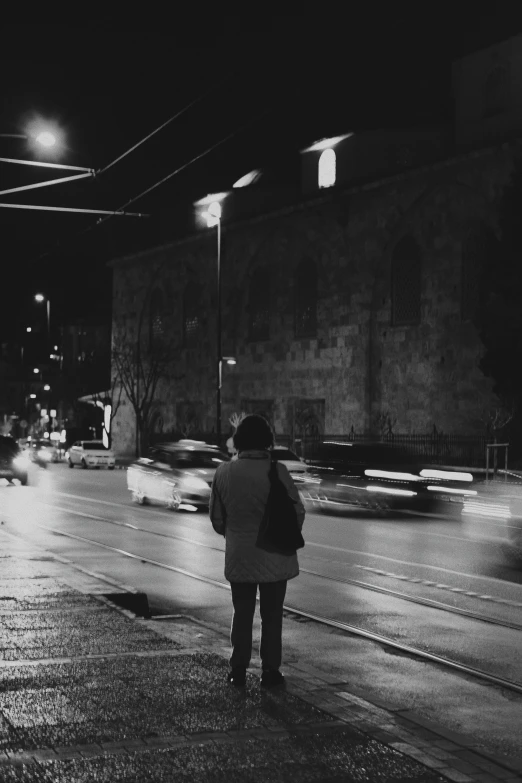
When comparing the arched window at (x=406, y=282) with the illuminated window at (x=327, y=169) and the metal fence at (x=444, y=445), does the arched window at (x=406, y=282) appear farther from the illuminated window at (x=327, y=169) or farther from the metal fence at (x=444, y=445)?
the illuminated window at (x=327, y=169)

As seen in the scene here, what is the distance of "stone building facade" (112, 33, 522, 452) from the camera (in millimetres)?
43594

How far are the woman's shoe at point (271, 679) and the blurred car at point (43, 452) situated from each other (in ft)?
192

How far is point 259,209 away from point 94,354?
32.7 metres

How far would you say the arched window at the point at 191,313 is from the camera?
61.3m

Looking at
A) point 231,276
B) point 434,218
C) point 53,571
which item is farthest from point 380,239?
point 53,571

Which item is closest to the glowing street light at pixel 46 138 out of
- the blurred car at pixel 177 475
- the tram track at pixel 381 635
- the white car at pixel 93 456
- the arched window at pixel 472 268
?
the blurred car at pixel 177 475

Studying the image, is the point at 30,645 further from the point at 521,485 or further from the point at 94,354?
the point at 94,354

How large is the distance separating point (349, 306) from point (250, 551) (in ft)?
140

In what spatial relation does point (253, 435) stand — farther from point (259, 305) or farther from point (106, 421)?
point (106, 421)

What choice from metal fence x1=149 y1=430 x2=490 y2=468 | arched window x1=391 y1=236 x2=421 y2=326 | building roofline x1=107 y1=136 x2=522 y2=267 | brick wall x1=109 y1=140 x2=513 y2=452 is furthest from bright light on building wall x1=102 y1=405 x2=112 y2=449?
arched window x1=391 y1=236 x2=421 y2=326

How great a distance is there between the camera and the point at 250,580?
7184 millimetres

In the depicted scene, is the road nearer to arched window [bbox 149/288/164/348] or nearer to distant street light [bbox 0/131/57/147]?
distant street light [bbox 0/131/57/147]

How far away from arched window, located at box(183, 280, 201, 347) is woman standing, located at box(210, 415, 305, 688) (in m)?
53.9

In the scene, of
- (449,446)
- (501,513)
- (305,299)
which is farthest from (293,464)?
(305,299)
